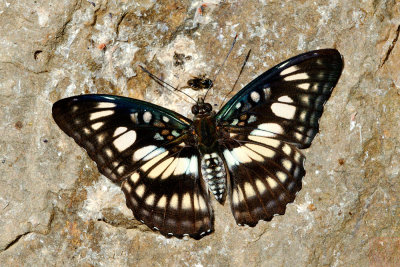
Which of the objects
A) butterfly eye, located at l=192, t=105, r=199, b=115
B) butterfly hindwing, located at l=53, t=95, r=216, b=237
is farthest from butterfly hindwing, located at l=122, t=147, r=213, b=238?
butterfly eye, located at l=192, t=105, r=199, b=115

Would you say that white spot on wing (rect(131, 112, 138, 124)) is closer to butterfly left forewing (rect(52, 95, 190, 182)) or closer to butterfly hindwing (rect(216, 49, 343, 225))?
→ butterfly left forewing (rect(52, 95, 190, 182))

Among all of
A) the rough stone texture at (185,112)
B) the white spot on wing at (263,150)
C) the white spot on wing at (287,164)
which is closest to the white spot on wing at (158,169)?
the rough stone texture at (185,112)

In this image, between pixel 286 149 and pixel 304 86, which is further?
pixel 286 149

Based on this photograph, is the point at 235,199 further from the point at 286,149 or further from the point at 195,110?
the point at 195,110

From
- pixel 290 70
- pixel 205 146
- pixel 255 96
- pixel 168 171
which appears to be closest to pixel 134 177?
pixel 168 171

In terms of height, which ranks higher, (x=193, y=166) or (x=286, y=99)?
(x=286, y=99)

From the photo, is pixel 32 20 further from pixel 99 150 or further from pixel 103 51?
pixel 99 150
